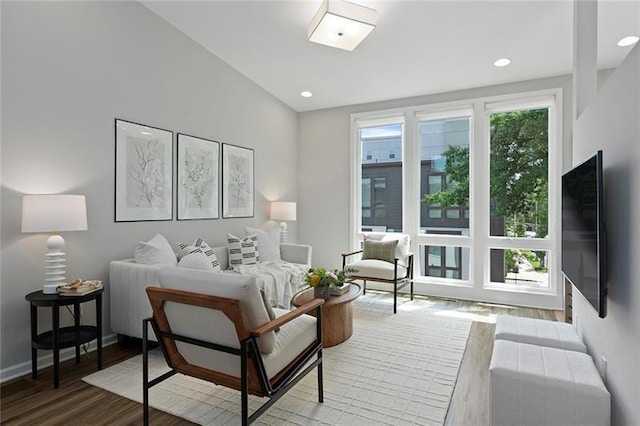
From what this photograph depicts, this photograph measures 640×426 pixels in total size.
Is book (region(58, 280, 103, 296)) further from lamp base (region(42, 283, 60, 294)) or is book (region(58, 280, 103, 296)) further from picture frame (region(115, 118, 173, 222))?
picture frame (region(115, 118, 173, 222))

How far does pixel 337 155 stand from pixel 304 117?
3.17ft

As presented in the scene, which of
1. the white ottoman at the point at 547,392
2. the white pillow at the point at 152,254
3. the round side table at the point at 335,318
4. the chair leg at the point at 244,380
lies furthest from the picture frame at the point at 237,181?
the white ottoman at the point at 547,392

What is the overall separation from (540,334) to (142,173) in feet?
12.6

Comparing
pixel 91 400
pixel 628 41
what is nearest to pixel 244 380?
pixel 91 400

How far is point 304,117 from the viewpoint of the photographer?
6.21 meters

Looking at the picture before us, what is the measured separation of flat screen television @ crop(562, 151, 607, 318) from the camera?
166 cm

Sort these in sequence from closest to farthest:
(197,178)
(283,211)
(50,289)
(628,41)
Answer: (50,289), (628,41), (197,178), (283,211)

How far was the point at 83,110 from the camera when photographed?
10.5 feet

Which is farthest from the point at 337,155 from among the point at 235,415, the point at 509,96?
the point at 235,415

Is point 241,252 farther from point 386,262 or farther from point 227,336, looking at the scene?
point 227,336

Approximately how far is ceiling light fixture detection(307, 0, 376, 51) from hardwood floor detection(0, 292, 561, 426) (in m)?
3.12

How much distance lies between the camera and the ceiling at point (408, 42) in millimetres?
3381

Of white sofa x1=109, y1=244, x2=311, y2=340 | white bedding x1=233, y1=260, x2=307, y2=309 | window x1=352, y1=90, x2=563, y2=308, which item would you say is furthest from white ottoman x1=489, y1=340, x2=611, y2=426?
window x1=352, y1=90, x2=563, y2=308

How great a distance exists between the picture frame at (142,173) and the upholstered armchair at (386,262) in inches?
95.0
